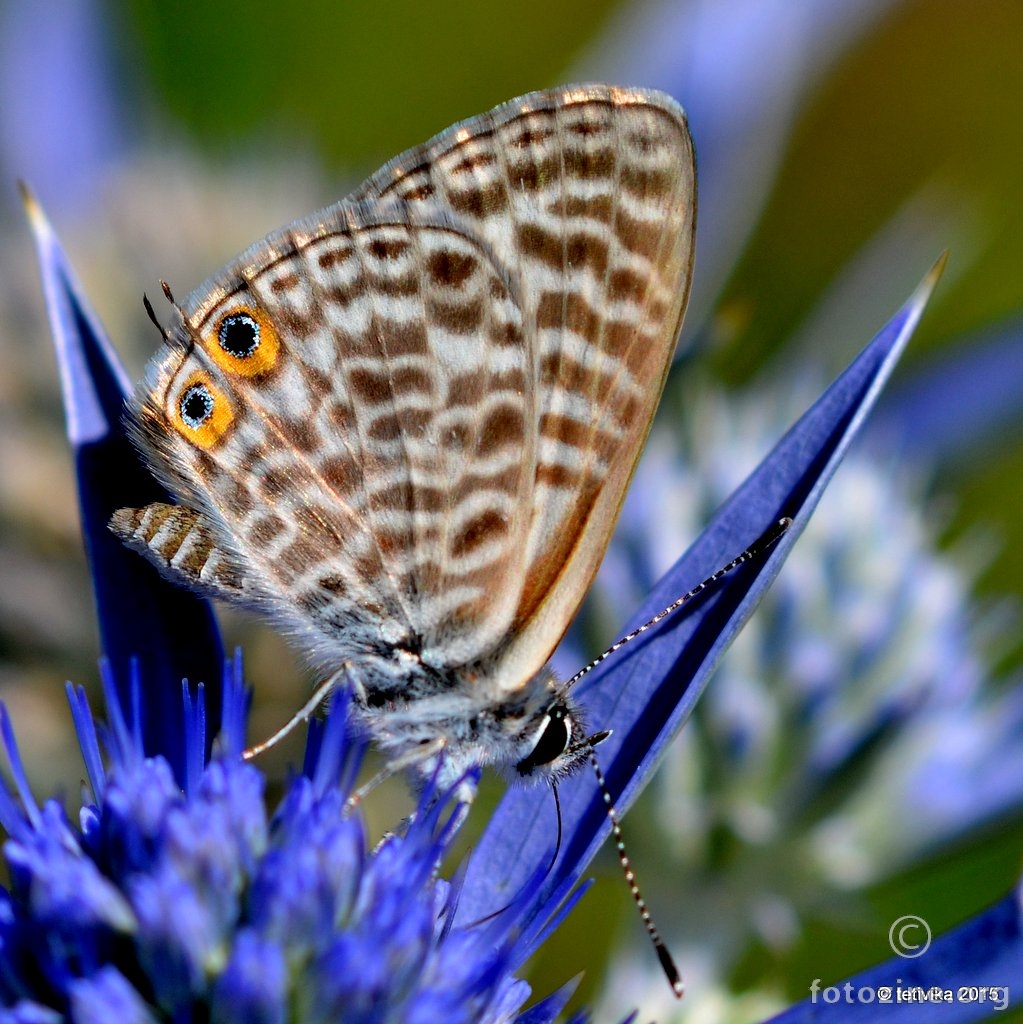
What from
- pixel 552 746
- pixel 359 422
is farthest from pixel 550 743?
pixel 359 422

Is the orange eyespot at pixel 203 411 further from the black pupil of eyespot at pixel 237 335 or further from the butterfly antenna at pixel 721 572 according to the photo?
the butterfly antenna at pixel 721 572

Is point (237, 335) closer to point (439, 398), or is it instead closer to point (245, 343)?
point (245, 343)

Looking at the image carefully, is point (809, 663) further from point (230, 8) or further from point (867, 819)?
point (230, 8)

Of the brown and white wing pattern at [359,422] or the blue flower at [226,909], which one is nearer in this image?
the blue flower at [226,909]

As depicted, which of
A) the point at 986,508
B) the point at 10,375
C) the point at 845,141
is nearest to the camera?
the point at 10,375

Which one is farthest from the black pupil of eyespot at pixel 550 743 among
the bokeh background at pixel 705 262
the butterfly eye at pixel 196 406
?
the butterfly eye at pixel 196 406

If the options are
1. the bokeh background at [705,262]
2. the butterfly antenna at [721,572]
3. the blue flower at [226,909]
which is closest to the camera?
the blue flower at [226,909]

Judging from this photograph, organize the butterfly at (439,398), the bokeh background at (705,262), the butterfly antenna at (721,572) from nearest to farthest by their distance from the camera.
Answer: the butterfly antenna at (721,572) < the butterfly at (439,398) < the bokeh background at (705,262)

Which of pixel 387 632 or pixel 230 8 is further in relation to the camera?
pixel 230 8

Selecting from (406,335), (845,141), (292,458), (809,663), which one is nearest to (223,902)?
(292,458)
